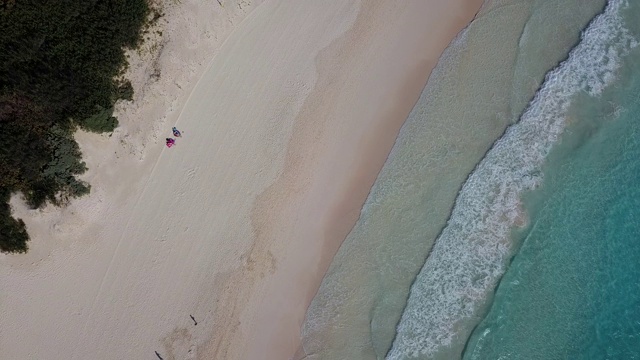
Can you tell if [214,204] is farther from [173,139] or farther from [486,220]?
[486,220]

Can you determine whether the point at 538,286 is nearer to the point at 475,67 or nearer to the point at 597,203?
the point at 597,203

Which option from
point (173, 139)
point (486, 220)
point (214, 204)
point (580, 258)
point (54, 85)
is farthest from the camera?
point (580, 258)

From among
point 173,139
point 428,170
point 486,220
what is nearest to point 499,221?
point 486,220

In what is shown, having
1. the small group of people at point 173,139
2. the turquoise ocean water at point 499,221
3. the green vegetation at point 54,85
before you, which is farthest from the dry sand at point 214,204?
the turquoise ocean water at point 499,221

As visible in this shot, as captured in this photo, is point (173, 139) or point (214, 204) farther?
point (214, 204)

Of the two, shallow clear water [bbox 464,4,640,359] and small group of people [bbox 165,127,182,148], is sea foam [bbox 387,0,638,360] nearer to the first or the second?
shallow clear water [bbox 464,4,640,359]

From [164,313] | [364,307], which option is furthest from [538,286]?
[164,313]
